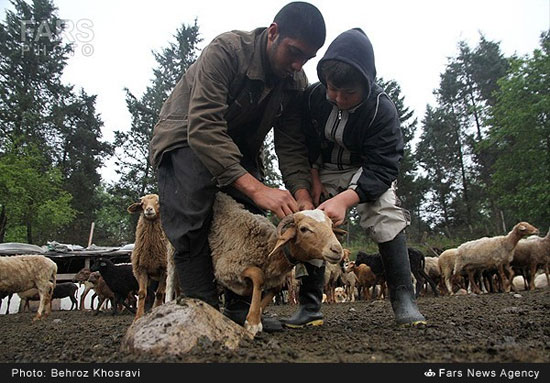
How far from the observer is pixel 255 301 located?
2521mm

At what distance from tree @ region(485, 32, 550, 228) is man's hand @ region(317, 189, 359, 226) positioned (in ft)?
72.7

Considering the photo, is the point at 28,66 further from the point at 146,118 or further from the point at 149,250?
the point at 149,250

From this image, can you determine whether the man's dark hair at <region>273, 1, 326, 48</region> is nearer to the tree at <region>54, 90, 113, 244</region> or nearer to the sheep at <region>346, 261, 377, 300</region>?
the sheep at <region>346, 261, 377, 300</region>

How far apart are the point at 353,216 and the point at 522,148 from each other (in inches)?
514

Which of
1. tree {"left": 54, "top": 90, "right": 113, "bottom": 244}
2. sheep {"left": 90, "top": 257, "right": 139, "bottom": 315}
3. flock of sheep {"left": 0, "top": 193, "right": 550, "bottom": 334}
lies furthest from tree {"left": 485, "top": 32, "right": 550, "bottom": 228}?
tree {"left": 54, "top": 90, "right": 113, "bottom": 244}

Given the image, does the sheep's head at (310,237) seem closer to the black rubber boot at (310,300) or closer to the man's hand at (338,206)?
the man's hand at (338,206)

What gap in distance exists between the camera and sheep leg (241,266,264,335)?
2.46 m

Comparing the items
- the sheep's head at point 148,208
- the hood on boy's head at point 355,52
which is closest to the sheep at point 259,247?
the hood on boy's head at point 355,52

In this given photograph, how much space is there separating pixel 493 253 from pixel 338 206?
988cm

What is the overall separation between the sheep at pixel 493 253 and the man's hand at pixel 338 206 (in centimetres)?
946

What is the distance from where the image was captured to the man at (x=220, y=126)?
8.45ft

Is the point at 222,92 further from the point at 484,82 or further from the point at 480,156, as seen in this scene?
the point at 484,82

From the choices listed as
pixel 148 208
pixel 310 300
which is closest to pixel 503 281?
pixel 310 300
